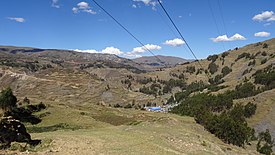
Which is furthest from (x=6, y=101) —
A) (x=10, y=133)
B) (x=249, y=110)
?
(x=249, y=110)

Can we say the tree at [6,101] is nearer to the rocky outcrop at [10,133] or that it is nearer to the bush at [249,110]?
the rocky outcrop at [10,133]

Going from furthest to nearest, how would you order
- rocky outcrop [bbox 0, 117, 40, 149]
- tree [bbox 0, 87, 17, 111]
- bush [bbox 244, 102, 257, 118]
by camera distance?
1. bush [bbox 244, 102, 257, 118]
2. tree [bbox 0, 87, 17, 111]
3. rocky outcrop [bbox 0, 117, 40, 149]

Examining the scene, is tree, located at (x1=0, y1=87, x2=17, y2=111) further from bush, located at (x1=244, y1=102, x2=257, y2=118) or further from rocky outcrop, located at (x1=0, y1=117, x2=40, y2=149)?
bush, located at (x1=244, y1=102, x2=257, y2=118)

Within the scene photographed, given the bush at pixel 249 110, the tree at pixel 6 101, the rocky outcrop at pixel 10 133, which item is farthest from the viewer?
the bush at pixel 249 110

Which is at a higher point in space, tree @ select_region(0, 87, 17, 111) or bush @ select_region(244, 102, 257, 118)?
tree @ select_region(0, 87, 17, 111)

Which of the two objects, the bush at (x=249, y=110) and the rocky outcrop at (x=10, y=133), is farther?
the bush at (x=249, y=110)

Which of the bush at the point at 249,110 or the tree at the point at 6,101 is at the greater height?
the tree at the point at 6,101

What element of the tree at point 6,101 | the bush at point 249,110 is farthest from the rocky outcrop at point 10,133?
the bush at point 249,110

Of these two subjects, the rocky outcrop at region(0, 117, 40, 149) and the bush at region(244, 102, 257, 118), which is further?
the bush at region(244, 102, 257, 118)

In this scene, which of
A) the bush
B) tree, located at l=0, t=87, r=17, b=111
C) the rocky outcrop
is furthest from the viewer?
the bush

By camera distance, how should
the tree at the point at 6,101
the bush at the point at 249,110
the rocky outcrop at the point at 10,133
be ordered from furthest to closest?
the bush at the point at 249,110 → the tree at the point at 6,101 → the rocky outcrop at the point at 10,133

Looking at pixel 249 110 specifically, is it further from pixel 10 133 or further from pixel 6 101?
pixel 10 133

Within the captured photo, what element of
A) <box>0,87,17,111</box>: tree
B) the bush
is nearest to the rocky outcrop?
<box>0,87,17,111</box>: tree

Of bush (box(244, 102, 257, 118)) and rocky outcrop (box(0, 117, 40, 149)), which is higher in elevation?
rocky outcrop (box(0, 117, 40, 149))
